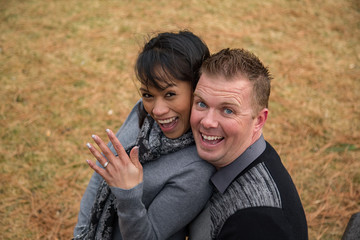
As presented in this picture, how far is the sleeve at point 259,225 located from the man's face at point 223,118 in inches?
15.3

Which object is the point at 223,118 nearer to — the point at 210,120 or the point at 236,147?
the point at 210,120

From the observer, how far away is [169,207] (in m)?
1.90

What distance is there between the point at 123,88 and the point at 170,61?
324cm

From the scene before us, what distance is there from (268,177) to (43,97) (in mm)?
4150

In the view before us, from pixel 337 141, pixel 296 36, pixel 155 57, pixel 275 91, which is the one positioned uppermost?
pixel 155 57

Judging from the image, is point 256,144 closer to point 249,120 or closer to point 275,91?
point 249,120

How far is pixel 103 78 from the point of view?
5.33 metres

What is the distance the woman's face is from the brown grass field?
483 mm

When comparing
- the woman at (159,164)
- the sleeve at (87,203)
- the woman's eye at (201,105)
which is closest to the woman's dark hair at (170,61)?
the woman at (159,164)

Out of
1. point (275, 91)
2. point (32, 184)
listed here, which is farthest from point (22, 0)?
point (275, 91)

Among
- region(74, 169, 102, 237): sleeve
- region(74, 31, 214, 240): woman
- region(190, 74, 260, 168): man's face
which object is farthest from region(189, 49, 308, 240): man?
region(74, 169, 102, 237): sleeve

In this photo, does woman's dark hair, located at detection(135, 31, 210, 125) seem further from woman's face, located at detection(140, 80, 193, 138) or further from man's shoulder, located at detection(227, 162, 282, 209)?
man's shoulder, located at detection(227, 162, 282, 209)

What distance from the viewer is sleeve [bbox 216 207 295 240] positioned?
155 cm

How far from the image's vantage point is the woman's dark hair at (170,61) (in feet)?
6.77
